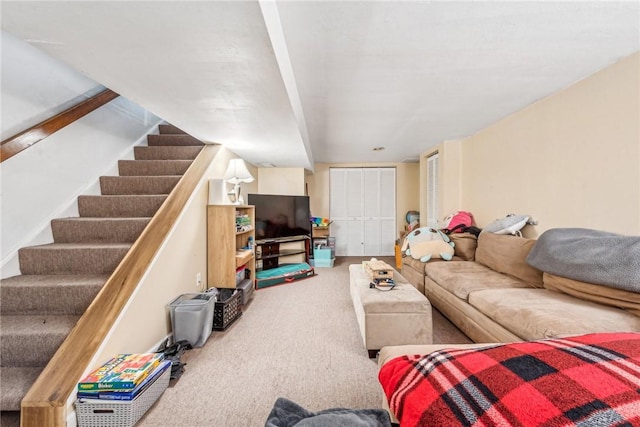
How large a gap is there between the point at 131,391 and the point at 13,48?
2632 mm

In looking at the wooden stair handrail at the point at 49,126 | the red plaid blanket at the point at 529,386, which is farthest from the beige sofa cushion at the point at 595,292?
the wooden stair handrail at the point at 49,126

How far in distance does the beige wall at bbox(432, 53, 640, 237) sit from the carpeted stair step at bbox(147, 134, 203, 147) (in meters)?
3.94

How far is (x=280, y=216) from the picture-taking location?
15.0 ft

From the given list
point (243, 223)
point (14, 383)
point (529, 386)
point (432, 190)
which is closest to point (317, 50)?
point (529, 386)

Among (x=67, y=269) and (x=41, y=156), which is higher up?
(x=41, y=156)

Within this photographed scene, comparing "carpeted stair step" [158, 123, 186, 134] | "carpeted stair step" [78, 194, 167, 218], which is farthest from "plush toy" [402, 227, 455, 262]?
"carpeted stair step" [158, 123, 186, 134]

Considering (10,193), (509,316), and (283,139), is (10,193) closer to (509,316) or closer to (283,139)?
(283,139)

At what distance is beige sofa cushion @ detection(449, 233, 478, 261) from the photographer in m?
3.32

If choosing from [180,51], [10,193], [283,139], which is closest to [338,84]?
[283,139]

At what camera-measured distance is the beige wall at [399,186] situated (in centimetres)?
614

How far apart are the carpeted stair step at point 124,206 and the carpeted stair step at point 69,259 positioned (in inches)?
22.6

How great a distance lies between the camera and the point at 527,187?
2857 mm

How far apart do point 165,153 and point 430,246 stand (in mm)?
3578

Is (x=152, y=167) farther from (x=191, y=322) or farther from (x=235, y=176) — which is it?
(x=191, y=322)
